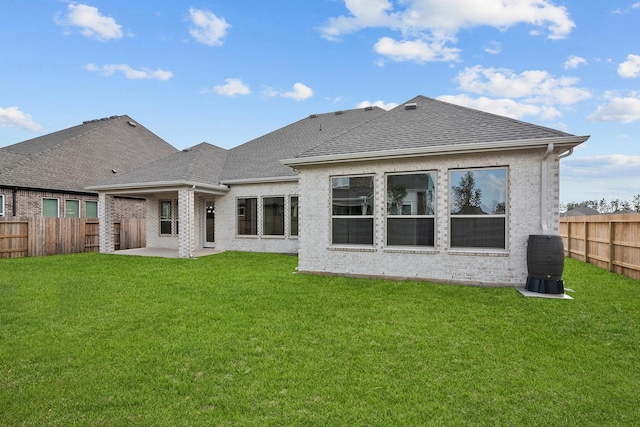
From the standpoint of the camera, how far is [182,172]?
45.4 ft

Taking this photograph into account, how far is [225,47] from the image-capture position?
14773mm

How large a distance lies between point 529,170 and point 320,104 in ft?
46.7

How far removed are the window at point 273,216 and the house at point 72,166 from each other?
9324mm

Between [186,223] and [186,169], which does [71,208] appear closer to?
[186,169]

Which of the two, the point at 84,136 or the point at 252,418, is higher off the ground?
the point at 84,136

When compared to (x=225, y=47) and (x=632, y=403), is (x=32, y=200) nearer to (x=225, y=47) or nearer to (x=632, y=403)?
(x=225, y=47)

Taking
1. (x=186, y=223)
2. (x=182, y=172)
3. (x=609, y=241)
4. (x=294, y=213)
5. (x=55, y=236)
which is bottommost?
(x=55, y=236)

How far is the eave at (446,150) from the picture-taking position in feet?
22.2

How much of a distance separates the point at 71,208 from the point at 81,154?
394cm

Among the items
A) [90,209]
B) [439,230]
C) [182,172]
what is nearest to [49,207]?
[90,209]

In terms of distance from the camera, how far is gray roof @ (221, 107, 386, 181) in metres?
14.8

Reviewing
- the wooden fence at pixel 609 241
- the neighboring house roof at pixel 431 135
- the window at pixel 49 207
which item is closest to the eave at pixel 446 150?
the neighboring house roof at pixel 431 135

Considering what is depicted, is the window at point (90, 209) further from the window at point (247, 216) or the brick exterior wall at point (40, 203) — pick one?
the window at point (247, 216)

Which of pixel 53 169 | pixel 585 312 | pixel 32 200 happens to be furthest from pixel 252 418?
pixel 53 169
